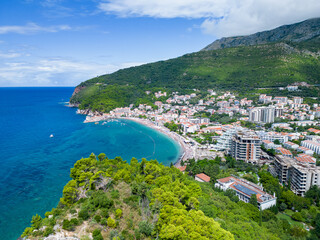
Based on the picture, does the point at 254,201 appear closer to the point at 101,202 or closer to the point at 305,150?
the point at 101,202

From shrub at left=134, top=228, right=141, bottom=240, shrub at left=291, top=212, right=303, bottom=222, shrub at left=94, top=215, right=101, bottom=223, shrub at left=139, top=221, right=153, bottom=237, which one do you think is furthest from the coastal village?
shrub at left=94, top=215, right=101, bottom=223

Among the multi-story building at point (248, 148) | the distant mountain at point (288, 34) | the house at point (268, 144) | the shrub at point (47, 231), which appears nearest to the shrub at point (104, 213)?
the shrub at point (47, 231)

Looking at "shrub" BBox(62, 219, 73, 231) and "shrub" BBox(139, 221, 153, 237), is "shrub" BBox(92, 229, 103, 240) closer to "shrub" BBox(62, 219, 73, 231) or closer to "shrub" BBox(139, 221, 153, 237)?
"shrub" BBox(62, 219, 73, 231)

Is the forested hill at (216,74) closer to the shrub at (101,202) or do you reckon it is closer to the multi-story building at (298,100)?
the multi-story building at (298,100)

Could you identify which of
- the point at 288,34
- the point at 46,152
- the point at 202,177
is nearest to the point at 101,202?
the point at 202,177

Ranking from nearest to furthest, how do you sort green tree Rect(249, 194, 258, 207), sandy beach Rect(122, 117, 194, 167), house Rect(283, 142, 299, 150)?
green tree Rect(249, 194, 258, 207), sandy beach Rect(122, 117, 194, 167), house Rect(283, 142, 299, 150)

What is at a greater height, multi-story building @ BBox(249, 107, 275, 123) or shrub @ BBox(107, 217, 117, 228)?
shrub @ BBox(107, 217, 117, 228)
